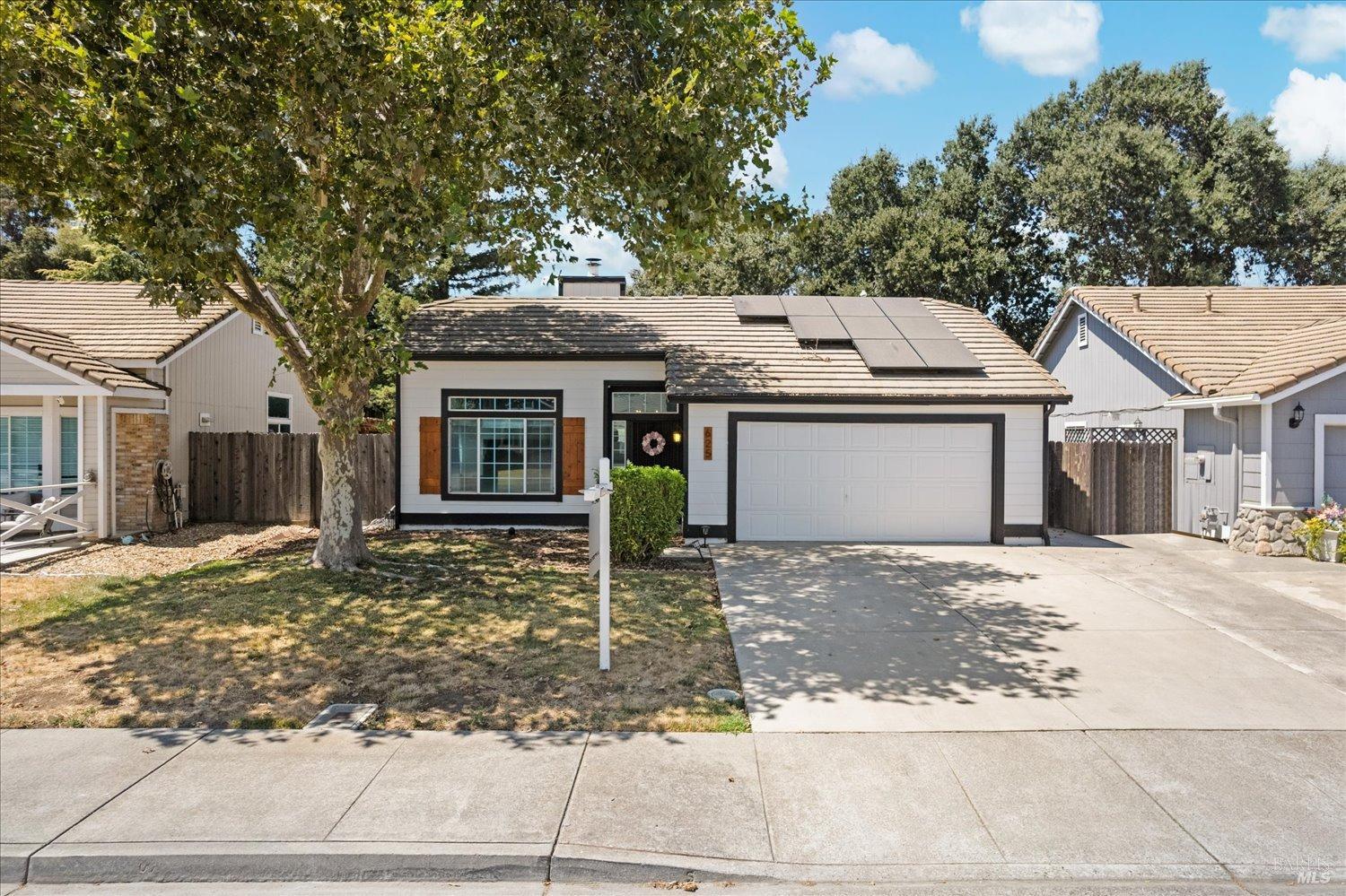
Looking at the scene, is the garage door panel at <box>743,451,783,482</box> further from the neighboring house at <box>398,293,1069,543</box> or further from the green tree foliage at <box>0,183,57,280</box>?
the green tree foliage at <box>0,183,57,280</box>

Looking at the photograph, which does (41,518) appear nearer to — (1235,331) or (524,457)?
(524,457)

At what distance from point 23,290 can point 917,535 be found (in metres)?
18.9

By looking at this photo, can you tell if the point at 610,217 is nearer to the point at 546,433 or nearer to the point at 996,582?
the point at 546,433

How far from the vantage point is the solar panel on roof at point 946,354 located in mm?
13461

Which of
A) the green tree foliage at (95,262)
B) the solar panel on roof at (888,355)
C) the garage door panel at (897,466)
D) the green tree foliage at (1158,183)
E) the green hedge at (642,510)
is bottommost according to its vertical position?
the green hedge at (642,510)

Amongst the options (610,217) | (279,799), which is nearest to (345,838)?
(279,799)

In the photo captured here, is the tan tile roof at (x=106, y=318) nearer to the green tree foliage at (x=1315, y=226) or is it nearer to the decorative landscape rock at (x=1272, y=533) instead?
the decorative landscape rock at (x=1272, y=533)

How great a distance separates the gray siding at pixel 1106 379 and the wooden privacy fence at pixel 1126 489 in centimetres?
102

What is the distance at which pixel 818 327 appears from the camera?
15.0m

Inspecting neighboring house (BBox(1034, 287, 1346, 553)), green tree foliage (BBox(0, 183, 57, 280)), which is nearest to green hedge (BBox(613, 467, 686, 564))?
neighboring house (BBox(1034, 287, 1346, 553))

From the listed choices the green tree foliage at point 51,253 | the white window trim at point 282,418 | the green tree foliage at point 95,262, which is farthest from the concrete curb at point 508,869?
the green tree foliage at point 51,253

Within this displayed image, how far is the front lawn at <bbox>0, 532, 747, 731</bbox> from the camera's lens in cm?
567

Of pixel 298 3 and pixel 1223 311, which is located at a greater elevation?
pixel 298 3

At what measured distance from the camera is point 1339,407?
1249cm
